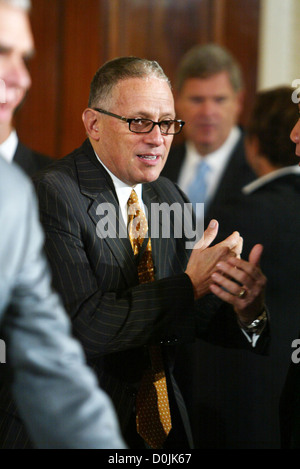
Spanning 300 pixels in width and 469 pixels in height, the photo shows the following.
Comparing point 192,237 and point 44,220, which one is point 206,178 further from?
point 44,220

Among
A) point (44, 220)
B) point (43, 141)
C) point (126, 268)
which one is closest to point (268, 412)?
point (126, 268)

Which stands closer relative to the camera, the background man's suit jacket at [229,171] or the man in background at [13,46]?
the man in background at [13,46]

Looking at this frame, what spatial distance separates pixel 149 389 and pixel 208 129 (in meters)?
2.01

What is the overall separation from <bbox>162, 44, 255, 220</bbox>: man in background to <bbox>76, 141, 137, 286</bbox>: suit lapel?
5.46 feet

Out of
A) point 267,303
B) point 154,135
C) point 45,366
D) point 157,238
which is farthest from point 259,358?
point 45,366

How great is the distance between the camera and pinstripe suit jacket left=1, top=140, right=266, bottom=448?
5.30 ft

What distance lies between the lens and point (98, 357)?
5.60 ft

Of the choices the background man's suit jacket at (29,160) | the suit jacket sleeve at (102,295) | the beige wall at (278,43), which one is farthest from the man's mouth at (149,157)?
the beige wall at (278,43)

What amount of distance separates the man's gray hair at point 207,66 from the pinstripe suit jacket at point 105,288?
6.18 ft

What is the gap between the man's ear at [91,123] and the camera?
1.76 meters

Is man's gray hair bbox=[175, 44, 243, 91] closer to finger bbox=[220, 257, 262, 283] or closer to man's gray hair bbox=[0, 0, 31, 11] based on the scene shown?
finger bbox=[220, 257, 262, 283]

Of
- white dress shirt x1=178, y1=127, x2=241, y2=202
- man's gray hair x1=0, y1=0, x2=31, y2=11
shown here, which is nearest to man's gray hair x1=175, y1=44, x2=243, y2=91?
white dress shirt x1=178, y1=127, x2=241, y2=202

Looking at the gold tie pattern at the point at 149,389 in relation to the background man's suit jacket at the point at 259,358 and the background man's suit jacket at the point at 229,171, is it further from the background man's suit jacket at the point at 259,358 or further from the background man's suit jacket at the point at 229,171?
the background man's suit jacket at the point at 229,171

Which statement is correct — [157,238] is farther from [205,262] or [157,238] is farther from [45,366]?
[45,366]
